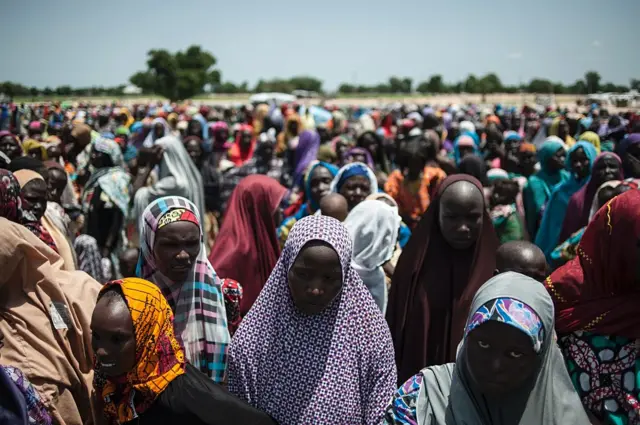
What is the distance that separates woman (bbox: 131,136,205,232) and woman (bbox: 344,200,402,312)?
2623 millimetres

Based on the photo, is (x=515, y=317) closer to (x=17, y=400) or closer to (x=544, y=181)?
(x=17, y=400)

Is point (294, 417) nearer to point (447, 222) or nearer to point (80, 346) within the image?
point (80, 346)

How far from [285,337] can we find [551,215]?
412cm

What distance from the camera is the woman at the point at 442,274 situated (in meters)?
3.02

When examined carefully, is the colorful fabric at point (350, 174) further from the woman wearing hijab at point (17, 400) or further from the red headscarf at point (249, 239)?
the woman wearing hijab at point (17, 400)

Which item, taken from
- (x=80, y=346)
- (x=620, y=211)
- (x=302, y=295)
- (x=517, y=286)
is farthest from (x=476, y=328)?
(x=80, y=346)

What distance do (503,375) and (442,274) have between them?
1.37 m

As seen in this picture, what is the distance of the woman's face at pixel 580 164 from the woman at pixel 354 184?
2329mm

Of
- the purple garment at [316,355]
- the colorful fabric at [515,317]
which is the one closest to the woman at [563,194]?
the purple garment at [316,355]

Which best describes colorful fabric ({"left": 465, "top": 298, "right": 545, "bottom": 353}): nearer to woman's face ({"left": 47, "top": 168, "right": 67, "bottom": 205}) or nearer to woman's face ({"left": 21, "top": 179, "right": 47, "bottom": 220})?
woman's face ({"left": 21, "top": 179, "right": 47, "bottom": 220})

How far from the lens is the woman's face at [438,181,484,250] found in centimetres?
300

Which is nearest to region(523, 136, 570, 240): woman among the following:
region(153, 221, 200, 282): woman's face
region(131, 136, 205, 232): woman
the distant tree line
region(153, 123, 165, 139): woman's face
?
region(131, 136, 205, 232): woman

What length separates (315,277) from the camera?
2.19 meters

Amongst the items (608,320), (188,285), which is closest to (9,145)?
(188,285)
